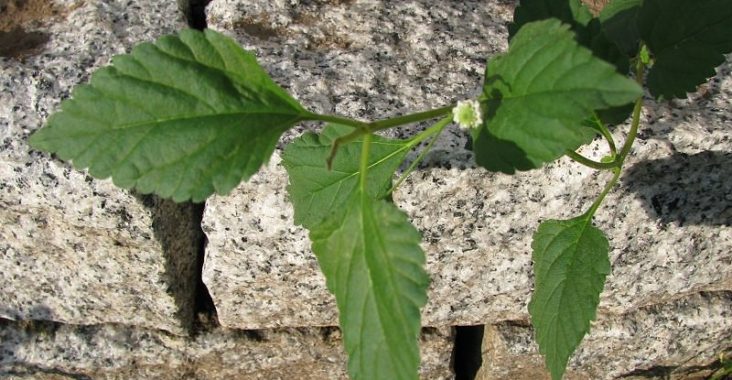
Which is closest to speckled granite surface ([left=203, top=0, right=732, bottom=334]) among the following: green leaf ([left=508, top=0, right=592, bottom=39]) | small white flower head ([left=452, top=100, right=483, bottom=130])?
green leaf ([left=508, top=0, right=592, bottom=39])

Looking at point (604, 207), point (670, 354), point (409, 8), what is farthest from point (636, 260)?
point (409, 8)

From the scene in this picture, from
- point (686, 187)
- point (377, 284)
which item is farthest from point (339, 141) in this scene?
point (686, 187)

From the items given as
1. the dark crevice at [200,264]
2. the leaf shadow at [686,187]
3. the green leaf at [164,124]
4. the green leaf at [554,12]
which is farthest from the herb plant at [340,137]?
the dark crevice at [200,264]

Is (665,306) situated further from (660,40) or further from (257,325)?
(257,325)

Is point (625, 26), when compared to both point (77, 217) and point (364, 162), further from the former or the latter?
point (77, 217)

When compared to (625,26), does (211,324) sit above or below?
below

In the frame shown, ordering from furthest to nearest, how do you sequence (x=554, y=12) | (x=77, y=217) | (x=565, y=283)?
(x=77, y=217) < (x=565, y=283) < (x=554, y=12)
